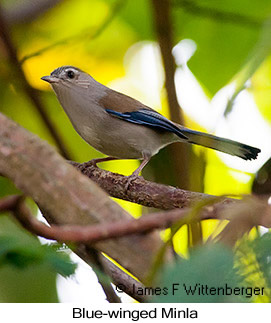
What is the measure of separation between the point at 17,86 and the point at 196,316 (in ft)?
11.7

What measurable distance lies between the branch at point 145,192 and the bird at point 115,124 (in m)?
0.76

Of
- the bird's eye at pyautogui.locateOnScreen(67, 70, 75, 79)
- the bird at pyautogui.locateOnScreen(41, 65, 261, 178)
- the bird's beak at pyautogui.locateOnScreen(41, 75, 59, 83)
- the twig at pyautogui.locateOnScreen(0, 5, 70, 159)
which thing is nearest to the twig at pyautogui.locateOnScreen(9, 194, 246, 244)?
the twig at pyautogui.locateOnScreen(0, 5, 70, 159)

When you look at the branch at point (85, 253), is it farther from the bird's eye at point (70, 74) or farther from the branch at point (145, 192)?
the bird's eye at point (70, 74)

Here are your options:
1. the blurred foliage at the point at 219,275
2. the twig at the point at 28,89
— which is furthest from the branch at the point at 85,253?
the twig at the point at 28,89

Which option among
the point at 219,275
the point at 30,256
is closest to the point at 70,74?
the point at 30,256

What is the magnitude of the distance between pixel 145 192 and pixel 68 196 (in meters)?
1.95

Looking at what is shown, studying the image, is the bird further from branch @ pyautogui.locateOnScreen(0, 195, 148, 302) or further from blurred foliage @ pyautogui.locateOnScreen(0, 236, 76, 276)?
blurred foliage @ pyautogui.locateOnScreen(0, 236, 76, 276)

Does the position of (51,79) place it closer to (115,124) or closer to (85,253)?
(115,124)

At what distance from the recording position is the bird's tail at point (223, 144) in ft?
12.8

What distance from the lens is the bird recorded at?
438 centimetres

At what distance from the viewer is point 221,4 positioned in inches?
175

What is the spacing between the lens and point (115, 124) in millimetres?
4559

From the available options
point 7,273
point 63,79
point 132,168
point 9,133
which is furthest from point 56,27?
point 9,133

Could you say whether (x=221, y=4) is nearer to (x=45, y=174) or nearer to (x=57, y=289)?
(x=57, y=289)
